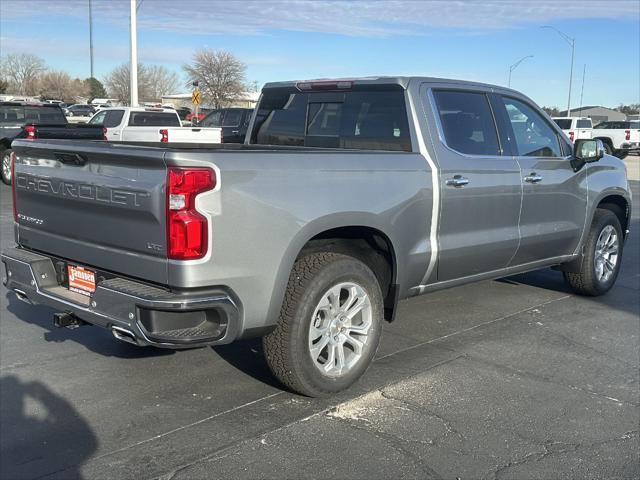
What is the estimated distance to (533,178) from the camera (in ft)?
18.3

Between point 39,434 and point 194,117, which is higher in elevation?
point 194,117

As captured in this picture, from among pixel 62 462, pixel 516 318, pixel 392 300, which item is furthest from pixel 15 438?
pixel 516 318

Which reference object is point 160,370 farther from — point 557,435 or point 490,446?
point 557,435

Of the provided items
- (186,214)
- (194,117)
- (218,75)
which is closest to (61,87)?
(218,75)

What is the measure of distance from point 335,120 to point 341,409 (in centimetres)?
243

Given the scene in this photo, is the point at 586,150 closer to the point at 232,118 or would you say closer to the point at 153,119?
the point at 153,119

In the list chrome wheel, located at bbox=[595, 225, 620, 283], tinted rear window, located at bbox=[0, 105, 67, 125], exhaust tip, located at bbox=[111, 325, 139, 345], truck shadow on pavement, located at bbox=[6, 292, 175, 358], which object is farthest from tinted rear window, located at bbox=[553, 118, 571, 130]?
exhaust tip, located at bbox=[111, 325, 139, 345]

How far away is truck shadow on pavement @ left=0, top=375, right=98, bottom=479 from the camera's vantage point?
10.9 ft

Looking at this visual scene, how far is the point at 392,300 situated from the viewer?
4605 millimetres

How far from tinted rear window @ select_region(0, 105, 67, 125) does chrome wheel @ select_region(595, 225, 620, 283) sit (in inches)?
508

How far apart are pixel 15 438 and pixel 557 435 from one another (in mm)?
2989

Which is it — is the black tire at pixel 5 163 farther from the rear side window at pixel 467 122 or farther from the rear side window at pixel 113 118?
the rear side window at pixel 467 122

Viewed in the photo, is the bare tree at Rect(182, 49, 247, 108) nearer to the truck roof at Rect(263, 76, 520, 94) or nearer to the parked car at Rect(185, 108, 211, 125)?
the parked car at Rect(185, 108, 211, 125)

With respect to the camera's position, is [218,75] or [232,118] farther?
[218,75]
